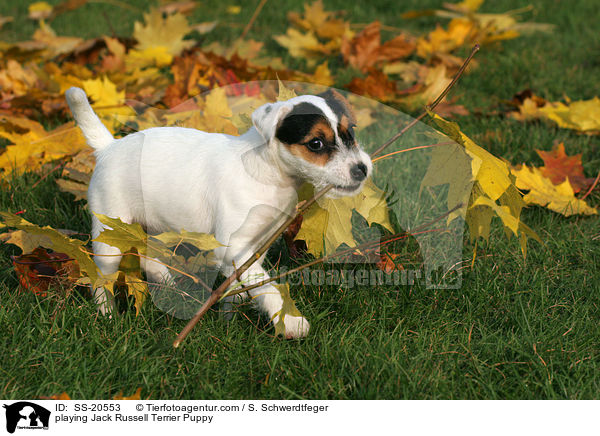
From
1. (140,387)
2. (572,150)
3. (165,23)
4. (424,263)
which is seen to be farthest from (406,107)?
(140,387)

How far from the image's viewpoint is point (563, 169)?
357 centimetres

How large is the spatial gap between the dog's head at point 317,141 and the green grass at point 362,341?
63 cm

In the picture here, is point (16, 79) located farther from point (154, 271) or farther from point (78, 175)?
point (154, 271)

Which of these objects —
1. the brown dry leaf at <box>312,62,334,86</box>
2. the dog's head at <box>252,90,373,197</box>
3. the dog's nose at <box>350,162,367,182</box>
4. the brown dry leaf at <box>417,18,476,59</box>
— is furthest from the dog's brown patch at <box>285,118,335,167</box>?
the brown dry leaf at <box>417,18,476,59</box>

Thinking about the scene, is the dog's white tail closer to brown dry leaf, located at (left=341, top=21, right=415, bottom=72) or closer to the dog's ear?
the dog's ear

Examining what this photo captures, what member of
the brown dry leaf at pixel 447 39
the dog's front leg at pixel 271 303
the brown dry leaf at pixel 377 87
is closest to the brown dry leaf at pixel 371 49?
the brown dry leaf at pixel 447 39

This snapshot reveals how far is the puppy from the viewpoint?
7.43 ft

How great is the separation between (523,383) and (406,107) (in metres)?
2.61

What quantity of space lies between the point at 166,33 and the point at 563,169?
3.75 m

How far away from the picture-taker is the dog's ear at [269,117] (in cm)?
228

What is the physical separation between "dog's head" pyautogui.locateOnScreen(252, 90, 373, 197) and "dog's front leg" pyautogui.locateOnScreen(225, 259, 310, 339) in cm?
47

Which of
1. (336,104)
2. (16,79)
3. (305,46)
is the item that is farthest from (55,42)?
(336,104)
